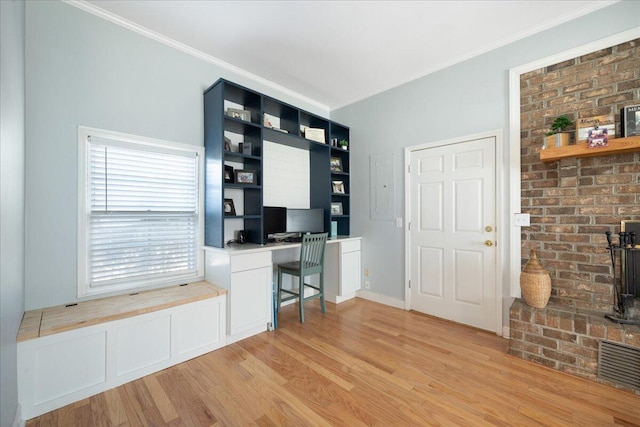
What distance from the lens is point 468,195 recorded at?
2.88m

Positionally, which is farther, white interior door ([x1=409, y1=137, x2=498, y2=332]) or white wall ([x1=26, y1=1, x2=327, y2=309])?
white interior door ([x1=409, y1=137, x2=498, y2=332])

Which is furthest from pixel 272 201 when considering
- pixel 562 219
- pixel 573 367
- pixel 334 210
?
pixel 573 367

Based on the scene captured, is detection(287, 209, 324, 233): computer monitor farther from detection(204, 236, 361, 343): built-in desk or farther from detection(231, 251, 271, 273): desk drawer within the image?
detection(231, 251, 271, 273): desk drawer

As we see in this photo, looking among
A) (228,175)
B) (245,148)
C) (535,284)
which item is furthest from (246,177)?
(535,284)

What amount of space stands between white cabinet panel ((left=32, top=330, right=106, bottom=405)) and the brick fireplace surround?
3.17 meters

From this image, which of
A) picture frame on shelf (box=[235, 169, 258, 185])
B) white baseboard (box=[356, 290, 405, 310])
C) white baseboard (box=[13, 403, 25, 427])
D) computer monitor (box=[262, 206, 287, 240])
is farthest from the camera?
white baseboard (box=[356, 290, 405, 310])

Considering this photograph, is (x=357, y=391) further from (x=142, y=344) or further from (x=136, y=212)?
(x=136, y=212)

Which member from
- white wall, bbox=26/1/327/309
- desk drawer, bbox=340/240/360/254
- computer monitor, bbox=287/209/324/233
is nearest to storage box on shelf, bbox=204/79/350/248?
computer monitor, bbox=287/209/324/233

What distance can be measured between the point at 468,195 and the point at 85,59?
3.73 metres

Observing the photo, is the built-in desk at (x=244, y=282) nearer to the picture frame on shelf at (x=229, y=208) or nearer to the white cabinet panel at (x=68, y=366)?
the picture frame on shelf at (x=229, y=208)

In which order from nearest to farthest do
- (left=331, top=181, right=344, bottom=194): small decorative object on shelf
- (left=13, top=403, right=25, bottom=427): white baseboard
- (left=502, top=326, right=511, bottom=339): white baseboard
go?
(left=13, top=403, right=25, bottom=427): white baseboard
(left=502, top=326, right=511, bottom=339): white baseboard
(left=331, top=181, right=344, bottom=194): small decorative object on shelf

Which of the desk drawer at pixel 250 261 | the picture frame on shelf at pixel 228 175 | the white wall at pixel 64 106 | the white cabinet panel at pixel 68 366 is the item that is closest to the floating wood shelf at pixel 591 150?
the desk drawer at pixel 250 261

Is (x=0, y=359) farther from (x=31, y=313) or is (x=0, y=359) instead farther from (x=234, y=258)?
(x=234, y=258)

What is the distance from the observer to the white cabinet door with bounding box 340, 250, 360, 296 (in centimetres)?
355
